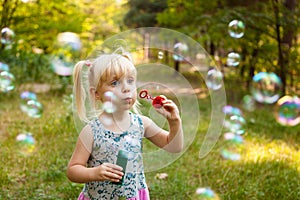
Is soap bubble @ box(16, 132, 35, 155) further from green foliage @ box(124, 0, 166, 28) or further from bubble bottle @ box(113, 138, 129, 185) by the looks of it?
green foliage @ box(124, 0, 166, 28)

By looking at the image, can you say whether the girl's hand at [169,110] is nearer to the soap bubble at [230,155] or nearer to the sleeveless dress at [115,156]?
the sleeveless dress at [115,156]

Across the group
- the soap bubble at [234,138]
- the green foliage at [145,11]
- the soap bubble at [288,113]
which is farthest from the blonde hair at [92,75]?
the green foliage at [145,11]

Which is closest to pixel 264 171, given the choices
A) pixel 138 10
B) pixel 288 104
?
pixel 288 104

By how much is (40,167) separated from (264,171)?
5.90ft

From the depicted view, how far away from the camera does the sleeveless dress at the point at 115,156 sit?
86.0 inches

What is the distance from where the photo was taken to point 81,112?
2273 mm

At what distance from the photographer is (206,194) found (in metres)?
3.26

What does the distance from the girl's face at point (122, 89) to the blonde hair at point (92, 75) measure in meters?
0.02

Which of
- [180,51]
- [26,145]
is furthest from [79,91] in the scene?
[26,145]

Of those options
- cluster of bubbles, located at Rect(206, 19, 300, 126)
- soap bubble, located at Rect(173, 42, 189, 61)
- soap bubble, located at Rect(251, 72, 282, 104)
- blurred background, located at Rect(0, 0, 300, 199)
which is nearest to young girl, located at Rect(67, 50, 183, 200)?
blurred background, located at Rect(0, 0, 300, 199)

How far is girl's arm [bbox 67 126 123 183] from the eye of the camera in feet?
6.39

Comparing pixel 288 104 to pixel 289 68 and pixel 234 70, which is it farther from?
pixel 234 70

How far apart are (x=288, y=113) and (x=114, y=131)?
1.80 m

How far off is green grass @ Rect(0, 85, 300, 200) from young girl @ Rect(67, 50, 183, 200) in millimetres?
1038
